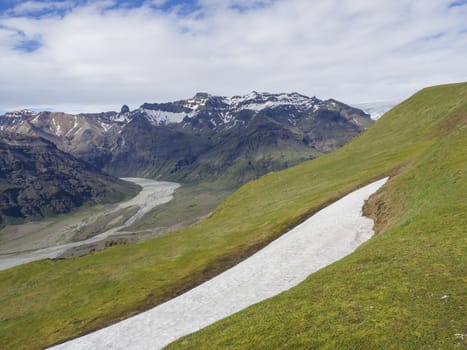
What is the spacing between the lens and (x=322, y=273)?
1111 inches

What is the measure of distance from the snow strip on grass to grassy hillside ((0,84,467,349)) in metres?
4.34

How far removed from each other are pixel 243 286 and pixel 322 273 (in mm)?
10984

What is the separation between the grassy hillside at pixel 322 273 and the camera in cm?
1825

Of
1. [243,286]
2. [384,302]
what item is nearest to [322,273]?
[384,302]

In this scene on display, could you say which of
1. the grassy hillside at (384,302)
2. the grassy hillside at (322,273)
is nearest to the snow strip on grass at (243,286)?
the grassy hillside at (322,273)

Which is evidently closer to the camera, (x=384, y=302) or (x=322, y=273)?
(x=384, y=302)

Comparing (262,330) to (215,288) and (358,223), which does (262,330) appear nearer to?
(215,288)

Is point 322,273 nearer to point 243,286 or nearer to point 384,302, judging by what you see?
point 384,302

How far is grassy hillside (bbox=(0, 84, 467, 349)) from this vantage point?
18250 millimetres

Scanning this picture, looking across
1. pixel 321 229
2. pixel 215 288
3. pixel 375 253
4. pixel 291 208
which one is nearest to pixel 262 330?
pixel 375 253

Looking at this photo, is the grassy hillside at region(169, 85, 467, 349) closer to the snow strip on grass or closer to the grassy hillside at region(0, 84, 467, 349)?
the grassy hillside at region(0, 84, 467, 349)

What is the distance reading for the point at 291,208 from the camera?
7506 centimetres

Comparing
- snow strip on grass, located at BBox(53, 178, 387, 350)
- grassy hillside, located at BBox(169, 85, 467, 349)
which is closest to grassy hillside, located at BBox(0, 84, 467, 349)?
grassy hillside, located at BBox(169, 85, 467, 349)

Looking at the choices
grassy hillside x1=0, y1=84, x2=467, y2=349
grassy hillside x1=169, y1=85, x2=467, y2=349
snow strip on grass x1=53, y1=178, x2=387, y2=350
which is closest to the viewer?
grassy hillside x1=169, y1=85, x2=467, y2=349
